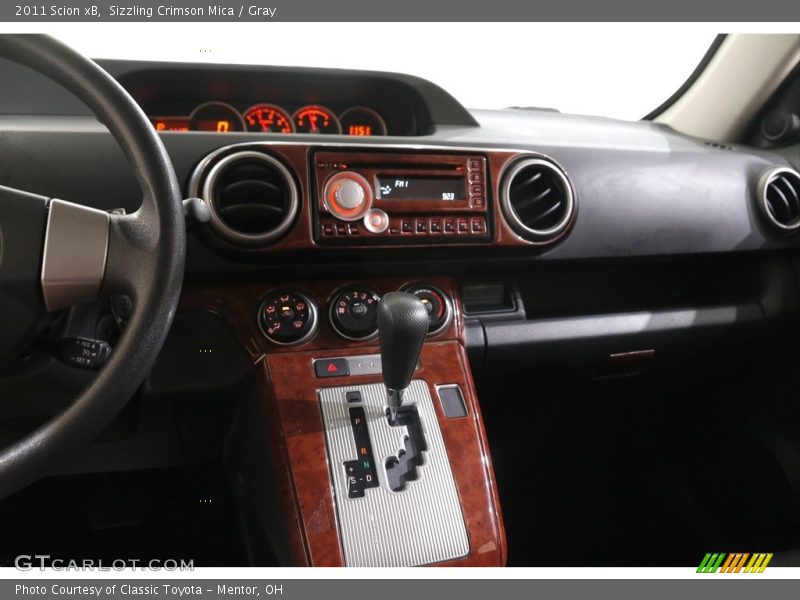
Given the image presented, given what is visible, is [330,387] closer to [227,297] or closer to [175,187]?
[227,297]

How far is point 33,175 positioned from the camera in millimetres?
921

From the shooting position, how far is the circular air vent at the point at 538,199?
1.16m

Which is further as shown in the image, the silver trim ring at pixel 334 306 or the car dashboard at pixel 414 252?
the silver trim ring at pixel 334 306

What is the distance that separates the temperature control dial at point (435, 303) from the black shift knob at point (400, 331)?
22 cm

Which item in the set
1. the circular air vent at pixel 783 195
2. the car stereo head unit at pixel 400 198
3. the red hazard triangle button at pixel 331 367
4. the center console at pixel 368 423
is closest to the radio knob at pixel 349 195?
the car stereo head unit at pixel 400 198

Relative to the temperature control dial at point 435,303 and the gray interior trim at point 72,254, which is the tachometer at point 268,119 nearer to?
the temperature control dial at point 435,303

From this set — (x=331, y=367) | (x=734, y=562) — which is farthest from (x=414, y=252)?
(x=734, y=562)

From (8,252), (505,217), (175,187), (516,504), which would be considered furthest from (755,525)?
(8,252)

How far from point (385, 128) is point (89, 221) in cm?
82

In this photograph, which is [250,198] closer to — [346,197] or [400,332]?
[346,197]

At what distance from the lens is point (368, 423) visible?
103 cm

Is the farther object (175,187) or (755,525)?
(755,525)

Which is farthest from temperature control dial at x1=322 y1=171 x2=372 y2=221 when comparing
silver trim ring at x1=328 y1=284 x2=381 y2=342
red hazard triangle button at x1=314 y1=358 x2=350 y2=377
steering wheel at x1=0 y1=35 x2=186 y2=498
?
steering wheel at x1=0 y1=35 x2=186 y2=498

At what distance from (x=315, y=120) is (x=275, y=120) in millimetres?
86
